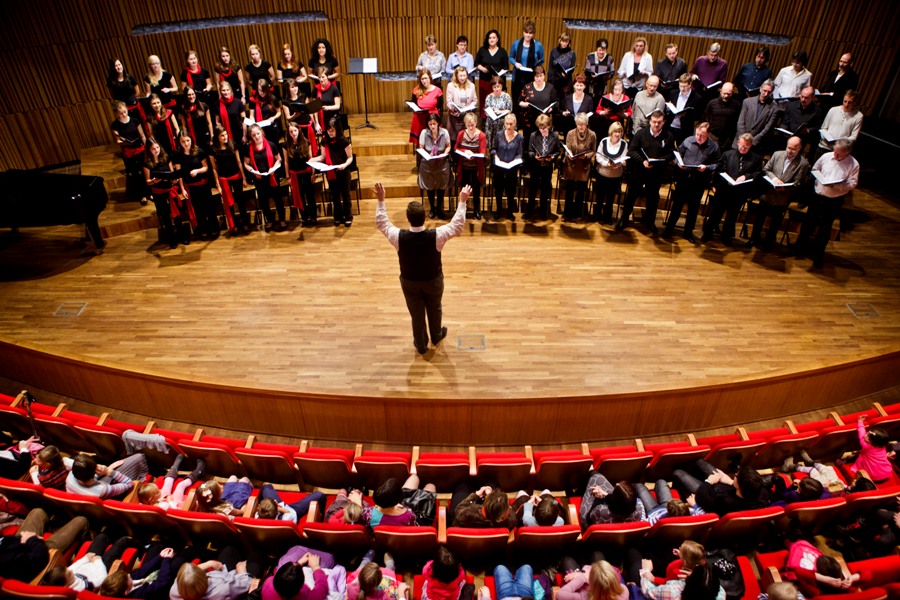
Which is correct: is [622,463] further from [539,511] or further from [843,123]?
[843,123]

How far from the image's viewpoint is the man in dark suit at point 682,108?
506 centimetres

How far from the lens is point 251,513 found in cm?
271

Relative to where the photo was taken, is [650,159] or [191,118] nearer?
[650,159]

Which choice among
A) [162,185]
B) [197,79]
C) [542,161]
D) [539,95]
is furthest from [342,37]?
[542,161]

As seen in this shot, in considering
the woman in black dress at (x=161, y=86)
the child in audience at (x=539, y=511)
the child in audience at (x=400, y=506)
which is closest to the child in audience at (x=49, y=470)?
the child in audience at (x=400, y=506)

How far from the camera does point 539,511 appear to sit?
254 cm

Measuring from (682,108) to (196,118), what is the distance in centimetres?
456

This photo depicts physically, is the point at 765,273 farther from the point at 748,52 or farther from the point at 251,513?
the point at 251,513

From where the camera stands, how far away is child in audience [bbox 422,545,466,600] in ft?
7.29

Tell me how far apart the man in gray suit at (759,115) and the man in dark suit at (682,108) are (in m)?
0.44

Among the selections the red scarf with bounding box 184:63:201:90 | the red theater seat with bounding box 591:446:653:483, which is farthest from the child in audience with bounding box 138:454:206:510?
the red scarf with bounding box 184:63:201:90

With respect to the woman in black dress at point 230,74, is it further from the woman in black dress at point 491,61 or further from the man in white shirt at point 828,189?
the man in white shirt at point 828,189

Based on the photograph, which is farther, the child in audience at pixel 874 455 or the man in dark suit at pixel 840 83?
the man in dark suit at pixel 840 83

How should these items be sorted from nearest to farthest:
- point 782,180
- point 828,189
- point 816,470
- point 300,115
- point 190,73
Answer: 1. point 816,470
2. point 828,189
3. point 782,180
4. point 300,115
5. point 190,73
